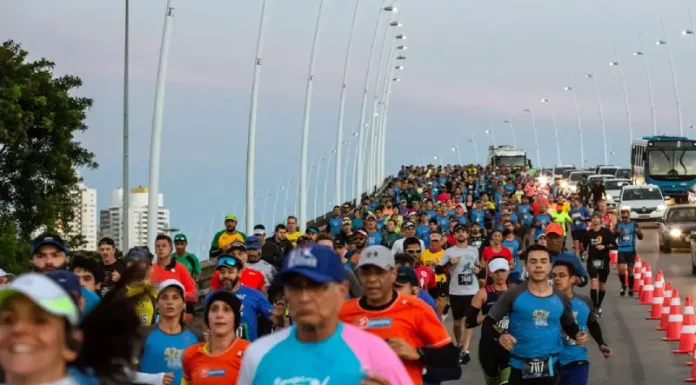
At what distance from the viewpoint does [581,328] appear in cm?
1467

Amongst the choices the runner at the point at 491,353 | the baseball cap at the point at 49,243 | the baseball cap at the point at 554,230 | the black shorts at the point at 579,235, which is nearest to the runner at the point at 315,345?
the baseball cap at the point at 49,243

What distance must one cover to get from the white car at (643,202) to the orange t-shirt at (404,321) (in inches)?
1922

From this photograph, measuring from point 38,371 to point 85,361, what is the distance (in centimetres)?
19

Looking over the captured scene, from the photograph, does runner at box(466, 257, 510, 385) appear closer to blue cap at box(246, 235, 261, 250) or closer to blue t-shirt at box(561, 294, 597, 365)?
blue t-shirt at box(561, 294, 597, 365)

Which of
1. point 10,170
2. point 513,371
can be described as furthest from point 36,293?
point 10,170

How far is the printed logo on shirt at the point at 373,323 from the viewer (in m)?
9.50

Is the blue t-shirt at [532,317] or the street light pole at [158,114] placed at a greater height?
the street light pole at [158,114]

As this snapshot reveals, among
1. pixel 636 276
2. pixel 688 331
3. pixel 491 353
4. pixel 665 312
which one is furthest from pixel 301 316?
pixel 636 276

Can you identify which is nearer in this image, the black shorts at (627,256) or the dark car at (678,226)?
the black shorts at (627,256)

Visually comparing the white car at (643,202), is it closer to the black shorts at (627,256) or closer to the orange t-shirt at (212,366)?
the black shorts at (627,256)

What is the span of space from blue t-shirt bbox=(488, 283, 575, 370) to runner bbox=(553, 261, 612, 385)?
2.28 feet

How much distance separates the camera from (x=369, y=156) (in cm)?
9294

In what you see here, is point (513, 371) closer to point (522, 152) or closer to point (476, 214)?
point (476, 214)

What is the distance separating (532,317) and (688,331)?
1110cm
